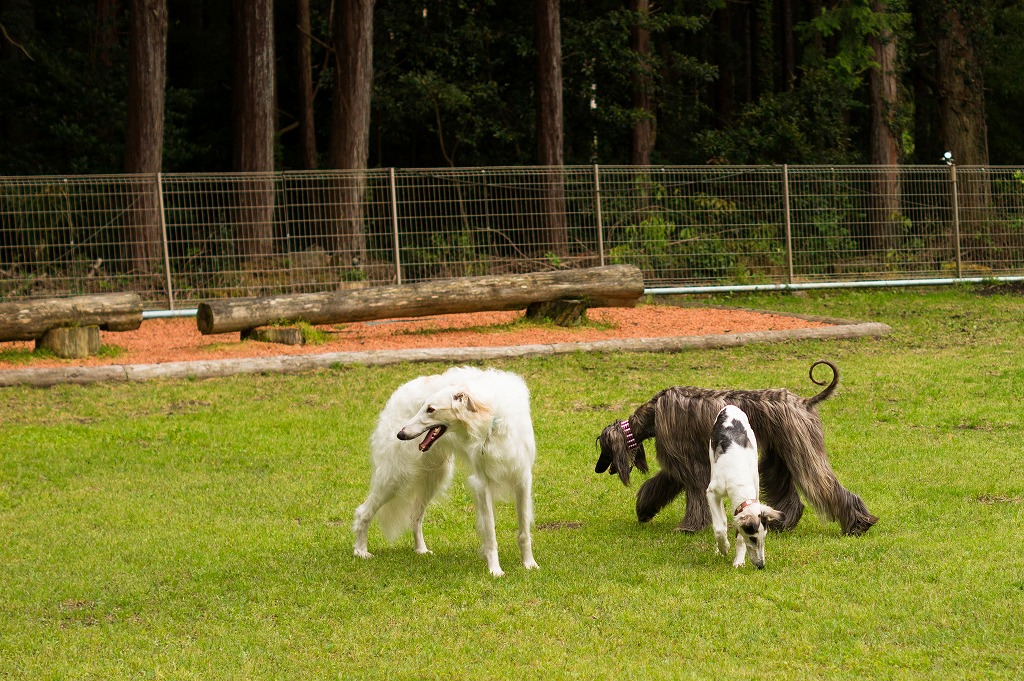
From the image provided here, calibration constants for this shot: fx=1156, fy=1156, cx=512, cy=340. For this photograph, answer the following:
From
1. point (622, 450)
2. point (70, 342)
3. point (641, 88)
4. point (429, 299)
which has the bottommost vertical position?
point (622, 450)

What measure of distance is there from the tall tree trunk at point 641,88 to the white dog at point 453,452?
2096cm

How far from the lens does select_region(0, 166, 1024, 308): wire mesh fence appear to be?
16.2m

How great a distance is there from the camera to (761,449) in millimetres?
6492

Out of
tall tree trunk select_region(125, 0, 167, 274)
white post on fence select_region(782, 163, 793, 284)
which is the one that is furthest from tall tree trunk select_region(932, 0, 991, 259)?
tall tree trunk select_region(125, 0, 167, 274)

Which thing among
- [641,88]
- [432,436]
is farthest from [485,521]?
[641,88]

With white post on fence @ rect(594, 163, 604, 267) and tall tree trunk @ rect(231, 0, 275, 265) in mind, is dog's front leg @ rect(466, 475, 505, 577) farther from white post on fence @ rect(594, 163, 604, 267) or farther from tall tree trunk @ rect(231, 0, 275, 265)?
tall tree trunk @ rect(231, 0, 275, 265)

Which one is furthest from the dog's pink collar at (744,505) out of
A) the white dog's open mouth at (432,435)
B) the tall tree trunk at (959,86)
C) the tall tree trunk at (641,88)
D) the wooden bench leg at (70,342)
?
the tall tree trunk at (959,86)

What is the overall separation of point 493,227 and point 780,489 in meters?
11.9

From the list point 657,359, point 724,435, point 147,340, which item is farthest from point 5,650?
point 147,340

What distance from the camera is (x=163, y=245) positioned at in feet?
53.4

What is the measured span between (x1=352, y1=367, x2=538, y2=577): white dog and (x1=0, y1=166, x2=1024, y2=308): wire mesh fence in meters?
10.6

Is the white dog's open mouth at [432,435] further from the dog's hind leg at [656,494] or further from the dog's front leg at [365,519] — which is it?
the dog's hind leg at [656,494]

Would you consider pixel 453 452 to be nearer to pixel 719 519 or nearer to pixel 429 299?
pixel 719 519

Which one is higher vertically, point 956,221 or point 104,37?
point 104,37
